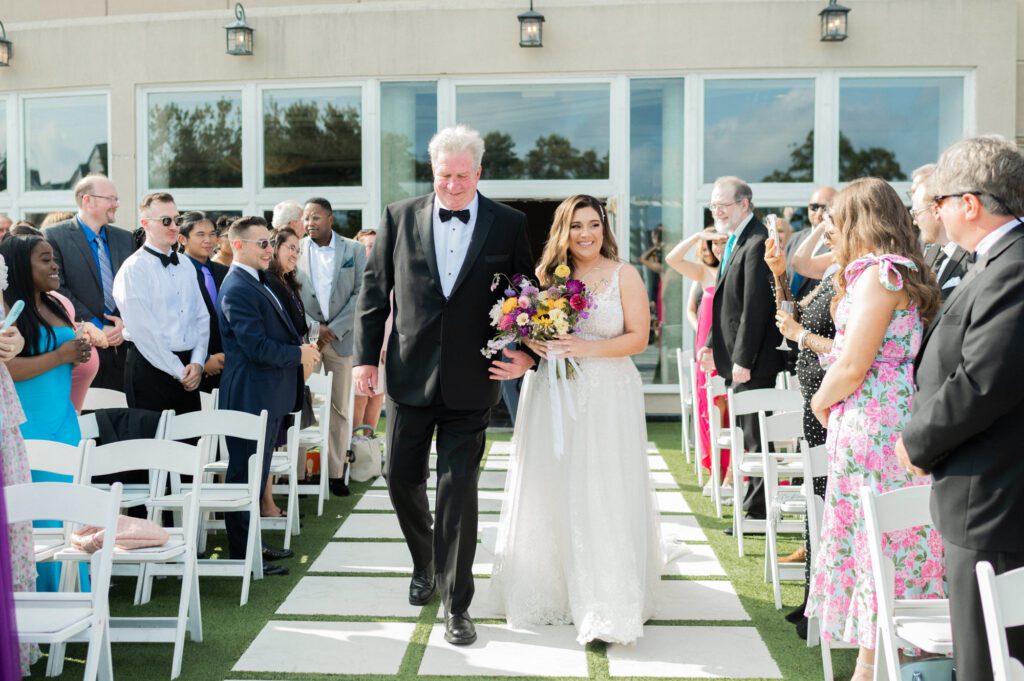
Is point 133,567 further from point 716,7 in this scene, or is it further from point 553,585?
point 716,7

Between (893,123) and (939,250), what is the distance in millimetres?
6227

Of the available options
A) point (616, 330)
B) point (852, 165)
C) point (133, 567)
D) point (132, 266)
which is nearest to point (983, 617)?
point (616, 330)

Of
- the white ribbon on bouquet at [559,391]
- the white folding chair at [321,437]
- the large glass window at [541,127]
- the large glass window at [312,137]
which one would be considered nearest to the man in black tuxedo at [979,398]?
the white ribbon on bouquet at [559,391]

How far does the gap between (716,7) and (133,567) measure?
8.03 meters

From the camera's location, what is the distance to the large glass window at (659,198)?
34.4 feet

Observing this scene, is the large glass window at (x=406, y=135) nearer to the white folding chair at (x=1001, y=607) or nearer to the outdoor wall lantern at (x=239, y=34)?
the outdoor wall lantern at (x=239, y=34)

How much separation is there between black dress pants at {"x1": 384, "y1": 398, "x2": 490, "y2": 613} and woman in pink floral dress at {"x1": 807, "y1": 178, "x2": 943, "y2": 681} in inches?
57.4

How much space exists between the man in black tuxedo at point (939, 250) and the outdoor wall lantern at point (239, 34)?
24.9ft

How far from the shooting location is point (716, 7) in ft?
33.2

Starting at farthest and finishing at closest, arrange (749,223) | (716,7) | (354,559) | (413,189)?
(413,189)
(716,7)
(749,223)
(354,559)

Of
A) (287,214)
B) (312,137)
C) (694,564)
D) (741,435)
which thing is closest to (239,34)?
(312,137)

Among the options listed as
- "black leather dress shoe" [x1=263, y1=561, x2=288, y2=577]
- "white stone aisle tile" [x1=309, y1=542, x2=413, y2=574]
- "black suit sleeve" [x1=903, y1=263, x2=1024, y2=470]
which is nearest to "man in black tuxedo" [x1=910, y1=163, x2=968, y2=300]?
"black suit sleeve" [x1=903, y1=263, x2=1024, y2=470]

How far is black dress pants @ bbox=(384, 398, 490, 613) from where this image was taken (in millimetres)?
4281

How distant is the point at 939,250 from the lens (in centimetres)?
467
